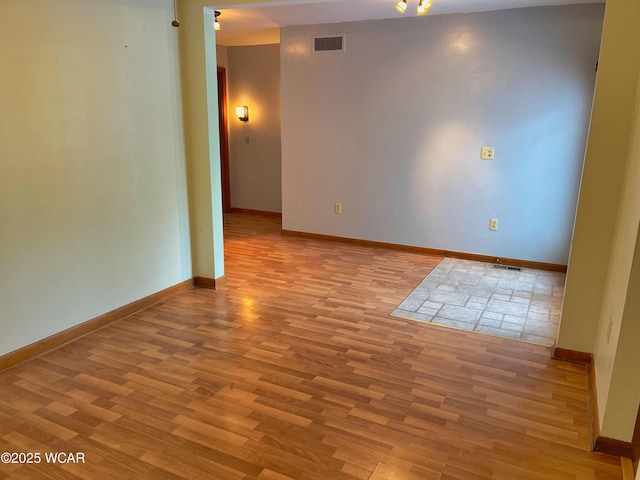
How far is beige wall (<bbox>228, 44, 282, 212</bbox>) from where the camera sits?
657cm

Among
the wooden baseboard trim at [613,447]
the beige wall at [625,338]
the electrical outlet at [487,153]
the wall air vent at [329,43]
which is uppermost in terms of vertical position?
the wall air vent at [329,43]

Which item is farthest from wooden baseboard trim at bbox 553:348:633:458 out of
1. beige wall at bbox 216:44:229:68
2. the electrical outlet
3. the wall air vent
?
beige wall at bbox 216:44:229:68

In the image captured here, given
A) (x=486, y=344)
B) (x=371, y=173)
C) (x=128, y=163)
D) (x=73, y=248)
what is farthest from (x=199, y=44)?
(x=486, y=344)

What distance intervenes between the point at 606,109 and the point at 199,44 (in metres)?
2.85

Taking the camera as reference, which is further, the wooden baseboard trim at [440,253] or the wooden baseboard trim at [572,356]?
the wooden baseboard trim at [440,253]

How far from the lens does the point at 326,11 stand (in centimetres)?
448

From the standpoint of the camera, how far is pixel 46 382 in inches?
96.6

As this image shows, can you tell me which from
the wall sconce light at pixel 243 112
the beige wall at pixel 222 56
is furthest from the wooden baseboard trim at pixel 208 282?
the beige wall at pixel 222 56

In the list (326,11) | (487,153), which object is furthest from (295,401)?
(326,11)

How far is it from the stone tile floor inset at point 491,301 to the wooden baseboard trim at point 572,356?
204 millimetres

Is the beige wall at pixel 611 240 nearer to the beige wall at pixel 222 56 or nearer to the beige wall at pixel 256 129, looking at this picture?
the beige wall at pixel 256 129

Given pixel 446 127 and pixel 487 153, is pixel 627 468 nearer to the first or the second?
pixel 487 153

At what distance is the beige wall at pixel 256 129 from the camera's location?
6.57 metres

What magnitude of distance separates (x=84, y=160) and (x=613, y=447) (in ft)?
10.7
